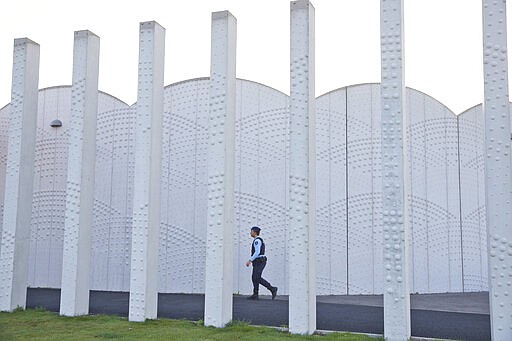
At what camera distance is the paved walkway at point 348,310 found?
8438 mm

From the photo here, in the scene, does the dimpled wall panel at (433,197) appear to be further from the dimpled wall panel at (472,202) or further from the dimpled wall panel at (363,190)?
the dimpled wall panel at (363,190)

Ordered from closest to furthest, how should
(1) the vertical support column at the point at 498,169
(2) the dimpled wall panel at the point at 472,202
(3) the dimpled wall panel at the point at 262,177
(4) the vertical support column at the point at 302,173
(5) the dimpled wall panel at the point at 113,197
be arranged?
1. (1) the vertical support column at the point at 498,169
2. (4) the vertical support column at the point at 302,173
3. (3) the dimpled wall panel at the point at 262,177
4. (5) the dimpled wall panel at the point at 113,197
5. (2) the dimpled wall panel at the point at 472,202

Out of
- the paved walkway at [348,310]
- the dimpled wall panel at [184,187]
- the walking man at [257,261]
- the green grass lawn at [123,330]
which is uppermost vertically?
the dimpled wall panel at [184,187]

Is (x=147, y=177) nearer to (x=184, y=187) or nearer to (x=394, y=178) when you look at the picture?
(x=394, y=178)

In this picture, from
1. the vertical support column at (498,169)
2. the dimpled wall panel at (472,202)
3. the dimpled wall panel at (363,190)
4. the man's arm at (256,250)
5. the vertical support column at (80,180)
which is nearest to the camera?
the vertical support column at (498,169)

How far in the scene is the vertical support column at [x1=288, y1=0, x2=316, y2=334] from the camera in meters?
7.84

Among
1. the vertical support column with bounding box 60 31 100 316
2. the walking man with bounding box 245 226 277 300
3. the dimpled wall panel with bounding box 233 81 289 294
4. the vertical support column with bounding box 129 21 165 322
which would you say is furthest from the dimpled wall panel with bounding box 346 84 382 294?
the vertical support column with bounding box 60 31 100 316

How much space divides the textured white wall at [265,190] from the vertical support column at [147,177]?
5355 mm

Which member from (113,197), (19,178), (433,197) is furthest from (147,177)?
(433,197)

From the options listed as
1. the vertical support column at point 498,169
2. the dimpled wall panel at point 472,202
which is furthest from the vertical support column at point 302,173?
the dimpled wall panel at point 472,202

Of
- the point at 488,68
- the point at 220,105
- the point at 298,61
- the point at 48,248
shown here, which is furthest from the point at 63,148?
the point at 488,68

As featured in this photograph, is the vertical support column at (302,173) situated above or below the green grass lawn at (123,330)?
above

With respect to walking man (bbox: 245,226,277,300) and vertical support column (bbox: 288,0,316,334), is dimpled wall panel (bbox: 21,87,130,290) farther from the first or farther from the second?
vertical support column (bbox: 288,0,316,334)

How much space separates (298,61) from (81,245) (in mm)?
4625
